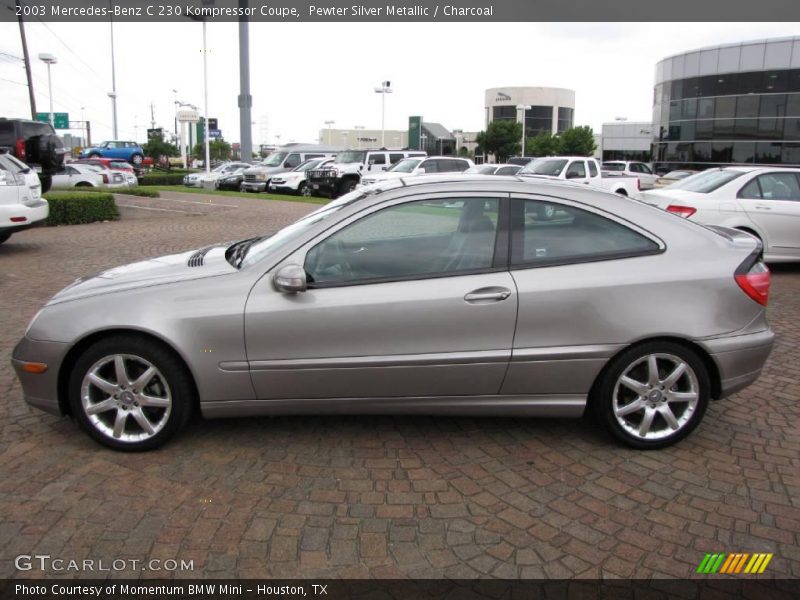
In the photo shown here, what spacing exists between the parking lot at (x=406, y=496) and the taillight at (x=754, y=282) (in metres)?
0.93

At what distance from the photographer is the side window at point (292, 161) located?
32.3 meters

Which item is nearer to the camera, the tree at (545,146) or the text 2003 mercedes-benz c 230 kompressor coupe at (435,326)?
the text 2003 mercedes-benz c 230 kompressor coupe at (435,326)

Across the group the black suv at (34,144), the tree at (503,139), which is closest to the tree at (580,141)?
the tree at (503,139)

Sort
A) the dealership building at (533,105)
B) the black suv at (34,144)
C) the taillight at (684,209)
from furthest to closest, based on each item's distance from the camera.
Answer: the dealership building at (533,105), the black suv at (34,144), the taillight at (684,209)

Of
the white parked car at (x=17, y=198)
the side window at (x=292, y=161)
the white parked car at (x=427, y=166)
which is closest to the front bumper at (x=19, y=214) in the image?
the white parked car at (x=17, y=198)

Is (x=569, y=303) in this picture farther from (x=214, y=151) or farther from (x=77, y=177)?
(x=214, y=151)

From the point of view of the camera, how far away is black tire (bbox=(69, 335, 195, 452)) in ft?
12.4

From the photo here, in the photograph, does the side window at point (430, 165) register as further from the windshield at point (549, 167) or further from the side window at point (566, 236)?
the side window at point (566, 236)

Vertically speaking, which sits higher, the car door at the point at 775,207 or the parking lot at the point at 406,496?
the car door at the point at 775,207

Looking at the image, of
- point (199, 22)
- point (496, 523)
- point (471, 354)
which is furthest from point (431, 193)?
point (199, 22)

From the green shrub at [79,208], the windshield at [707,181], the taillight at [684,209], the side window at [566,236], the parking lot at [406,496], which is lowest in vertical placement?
the parking lot at [406,496]

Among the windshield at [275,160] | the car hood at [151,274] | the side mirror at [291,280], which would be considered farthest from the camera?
the windshield at [275,160]

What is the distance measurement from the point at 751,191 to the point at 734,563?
26.8ft

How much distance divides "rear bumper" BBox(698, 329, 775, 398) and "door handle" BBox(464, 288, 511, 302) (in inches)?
46.6
